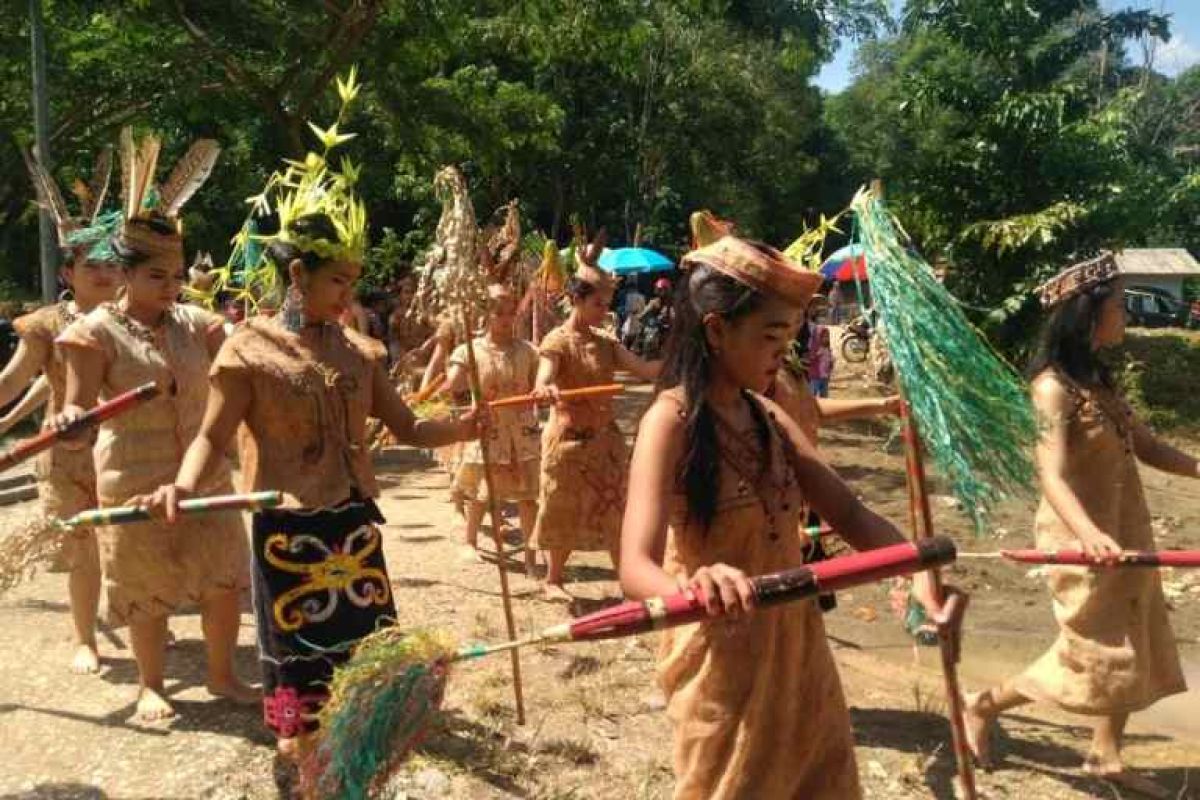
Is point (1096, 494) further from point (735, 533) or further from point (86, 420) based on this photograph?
point (86, 420)

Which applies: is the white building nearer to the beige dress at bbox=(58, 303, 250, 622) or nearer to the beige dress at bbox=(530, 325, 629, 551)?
the beige dress at bbox=(530, 325, 629, 551)

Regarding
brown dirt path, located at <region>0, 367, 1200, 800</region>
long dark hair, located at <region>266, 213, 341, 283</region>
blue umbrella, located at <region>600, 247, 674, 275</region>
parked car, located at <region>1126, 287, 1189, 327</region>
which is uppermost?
blue umbrella, located at <region>600, 247, 674, 275</region>

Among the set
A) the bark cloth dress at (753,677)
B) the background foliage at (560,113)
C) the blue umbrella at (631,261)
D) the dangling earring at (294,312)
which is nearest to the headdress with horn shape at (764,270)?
the bark cloth dress at (753,677)

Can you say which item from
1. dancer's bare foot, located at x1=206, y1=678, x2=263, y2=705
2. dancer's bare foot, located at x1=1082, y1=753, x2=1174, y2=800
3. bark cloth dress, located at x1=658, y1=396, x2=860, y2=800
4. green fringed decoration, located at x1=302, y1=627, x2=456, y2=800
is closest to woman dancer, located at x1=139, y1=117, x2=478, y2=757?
green fringed decoration, located at x1=302, y1=627, x2=456, y2=800

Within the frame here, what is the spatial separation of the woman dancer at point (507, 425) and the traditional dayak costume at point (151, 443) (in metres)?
2.18

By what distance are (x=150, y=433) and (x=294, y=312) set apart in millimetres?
1312

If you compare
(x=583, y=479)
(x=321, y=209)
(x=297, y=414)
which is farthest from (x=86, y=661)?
(x=321, y=209)

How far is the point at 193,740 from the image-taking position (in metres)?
4.55

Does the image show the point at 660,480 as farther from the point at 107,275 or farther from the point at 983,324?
the point at 983,324

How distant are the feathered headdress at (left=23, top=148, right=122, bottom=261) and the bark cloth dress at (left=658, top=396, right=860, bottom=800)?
356cm

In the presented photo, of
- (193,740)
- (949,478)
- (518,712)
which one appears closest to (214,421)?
(193,740)

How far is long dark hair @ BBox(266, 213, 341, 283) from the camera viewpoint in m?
3.72

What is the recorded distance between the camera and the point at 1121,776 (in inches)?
168

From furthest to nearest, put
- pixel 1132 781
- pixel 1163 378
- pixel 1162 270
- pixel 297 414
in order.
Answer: pixel 1162 270 < pixel 1163 378 < pixel 1132 781 < pixel 297 414
